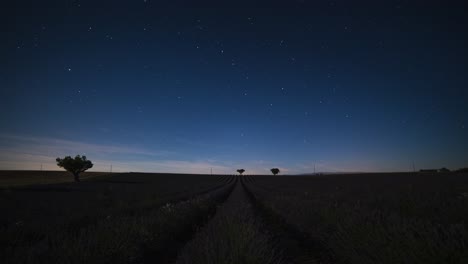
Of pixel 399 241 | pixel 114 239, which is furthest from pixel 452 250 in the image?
pixel 114 239

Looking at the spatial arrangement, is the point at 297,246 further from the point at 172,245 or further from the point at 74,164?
the point at 74,164

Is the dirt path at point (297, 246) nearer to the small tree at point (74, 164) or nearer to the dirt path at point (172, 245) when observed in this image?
the dirt path at point (172, 245)

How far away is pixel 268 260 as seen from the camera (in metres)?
3.71

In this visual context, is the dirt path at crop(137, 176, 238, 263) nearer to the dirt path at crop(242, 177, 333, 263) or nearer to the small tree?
the dirt path at crop(242, 177, 333, 263)

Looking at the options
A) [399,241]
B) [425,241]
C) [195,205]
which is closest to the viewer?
[425,241]

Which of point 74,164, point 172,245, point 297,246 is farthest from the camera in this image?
point 74,164

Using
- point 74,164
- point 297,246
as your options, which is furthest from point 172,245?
point 74,164

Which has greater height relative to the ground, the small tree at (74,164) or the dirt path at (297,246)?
the small tree at (74,164)

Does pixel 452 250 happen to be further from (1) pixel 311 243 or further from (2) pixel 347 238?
(1) pixel 311 243

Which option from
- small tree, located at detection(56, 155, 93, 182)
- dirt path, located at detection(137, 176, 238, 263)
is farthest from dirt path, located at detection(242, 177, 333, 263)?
small tree, located at detection(56, 155, 93, 182)

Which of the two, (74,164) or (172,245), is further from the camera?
(74,164)

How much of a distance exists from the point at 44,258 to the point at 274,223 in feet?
26.2

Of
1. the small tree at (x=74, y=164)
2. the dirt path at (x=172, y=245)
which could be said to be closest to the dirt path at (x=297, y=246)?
the dirt path at (x=172, y=245)

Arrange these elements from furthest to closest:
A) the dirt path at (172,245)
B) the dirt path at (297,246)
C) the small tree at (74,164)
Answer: the small tree at (74,164)
the dirt path at (172,245)
the dirt path at (297,246)
